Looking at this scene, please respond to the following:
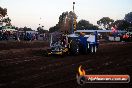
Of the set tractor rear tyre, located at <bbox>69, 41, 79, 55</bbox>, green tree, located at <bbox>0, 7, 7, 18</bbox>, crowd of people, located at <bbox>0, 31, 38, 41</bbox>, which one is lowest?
tractor rear tyre, located at <bbox>69, 41, 79, 55</bbox>

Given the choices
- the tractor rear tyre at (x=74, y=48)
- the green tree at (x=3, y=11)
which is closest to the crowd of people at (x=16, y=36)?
the green tree at (x=3, y=11)

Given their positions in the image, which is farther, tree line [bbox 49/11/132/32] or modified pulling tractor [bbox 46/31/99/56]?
tree line [bbox 49/11/132/32]

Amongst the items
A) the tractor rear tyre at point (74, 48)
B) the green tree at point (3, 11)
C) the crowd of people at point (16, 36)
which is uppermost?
the green tree at point (3, 11)

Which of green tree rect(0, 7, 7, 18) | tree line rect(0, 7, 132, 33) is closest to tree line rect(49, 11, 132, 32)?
tree line rect(0, 7, 132, 33)

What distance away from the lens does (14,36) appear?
1614 inches

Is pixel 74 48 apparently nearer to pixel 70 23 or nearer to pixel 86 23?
pixel 70 23

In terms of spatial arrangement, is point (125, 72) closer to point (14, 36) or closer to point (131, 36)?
point (14, 36)

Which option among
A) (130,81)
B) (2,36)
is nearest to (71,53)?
(130,81)

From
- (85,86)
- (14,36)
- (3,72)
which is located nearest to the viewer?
(85,86)

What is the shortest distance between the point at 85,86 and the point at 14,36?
1318 inches

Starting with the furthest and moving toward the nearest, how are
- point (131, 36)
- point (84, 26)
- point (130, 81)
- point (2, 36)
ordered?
point (84, 26)
point (131, 36)
point (2, 36)
point (130, 81)

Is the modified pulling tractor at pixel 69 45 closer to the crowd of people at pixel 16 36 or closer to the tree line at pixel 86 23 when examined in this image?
the crowd of people at pixel 16 36

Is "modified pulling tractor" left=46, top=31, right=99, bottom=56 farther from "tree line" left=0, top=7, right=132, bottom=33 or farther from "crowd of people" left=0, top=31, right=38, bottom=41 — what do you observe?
"crowd of people" left=0, top=31, right=38, bottom=41

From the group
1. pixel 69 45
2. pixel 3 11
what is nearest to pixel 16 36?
pixel 3 11
